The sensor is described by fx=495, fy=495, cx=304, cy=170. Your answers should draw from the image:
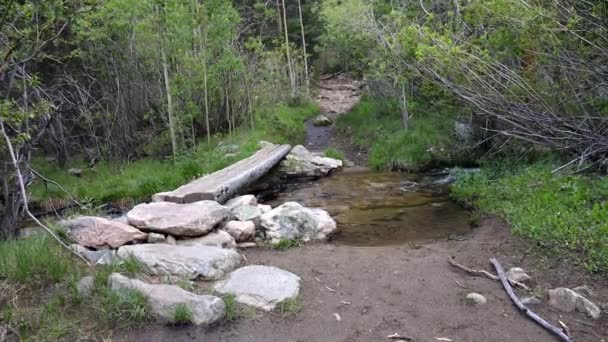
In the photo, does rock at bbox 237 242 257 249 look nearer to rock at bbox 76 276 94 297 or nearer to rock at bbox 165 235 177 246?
rock at bbox 165 235 177 246

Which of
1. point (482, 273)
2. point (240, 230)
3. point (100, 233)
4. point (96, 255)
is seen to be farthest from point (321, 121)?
point (96, 255)

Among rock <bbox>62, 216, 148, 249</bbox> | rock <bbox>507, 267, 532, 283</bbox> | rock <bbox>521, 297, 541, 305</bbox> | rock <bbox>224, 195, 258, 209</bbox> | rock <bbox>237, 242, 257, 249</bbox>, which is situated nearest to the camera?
rock <bbox>521, 297, 541, 305</bbox>

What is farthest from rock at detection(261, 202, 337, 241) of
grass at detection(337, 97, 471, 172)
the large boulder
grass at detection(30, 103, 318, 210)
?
grass at detection(337, 97, 471, 172)

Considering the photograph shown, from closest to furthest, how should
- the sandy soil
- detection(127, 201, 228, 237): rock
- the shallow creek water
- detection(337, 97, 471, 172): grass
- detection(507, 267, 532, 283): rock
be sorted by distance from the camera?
the sandy soil → detection(507, 267, 532, 283): rock → detection(127, 201, 228, 237): rock → the shallow creek water → detection(337, 97, 471, 172): grass

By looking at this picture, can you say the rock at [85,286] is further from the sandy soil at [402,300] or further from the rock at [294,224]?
the rock at [294,224]

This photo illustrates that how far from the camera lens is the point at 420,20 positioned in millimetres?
10938

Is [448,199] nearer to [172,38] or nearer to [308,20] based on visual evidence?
[172,38]

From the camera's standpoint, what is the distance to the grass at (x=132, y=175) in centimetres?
917

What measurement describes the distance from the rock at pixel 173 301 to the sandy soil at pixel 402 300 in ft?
0.31

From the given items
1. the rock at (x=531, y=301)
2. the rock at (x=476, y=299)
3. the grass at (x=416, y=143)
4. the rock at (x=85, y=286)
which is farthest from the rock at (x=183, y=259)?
the grass at (x=416, y=143)

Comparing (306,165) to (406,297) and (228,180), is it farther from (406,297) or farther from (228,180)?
(406,297)

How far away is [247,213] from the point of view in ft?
22.2

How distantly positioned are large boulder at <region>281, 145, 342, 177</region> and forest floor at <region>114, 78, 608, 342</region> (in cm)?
529

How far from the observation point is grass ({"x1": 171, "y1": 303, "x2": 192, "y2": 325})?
12.9ft
